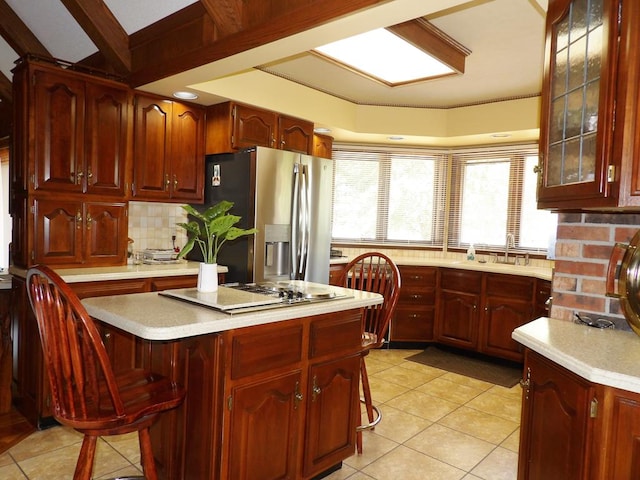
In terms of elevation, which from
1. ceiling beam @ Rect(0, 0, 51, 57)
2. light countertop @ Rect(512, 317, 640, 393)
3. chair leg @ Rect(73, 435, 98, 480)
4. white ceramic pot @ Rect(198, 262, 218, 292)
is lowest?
chair leg @ Rect(73, 435, 98, 480)

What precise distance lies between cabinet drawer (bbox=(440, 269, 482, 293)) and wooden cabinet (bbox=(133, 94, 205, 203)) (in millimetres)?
2446

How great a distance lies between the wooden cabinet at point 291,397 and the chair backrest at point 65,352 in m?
0.43

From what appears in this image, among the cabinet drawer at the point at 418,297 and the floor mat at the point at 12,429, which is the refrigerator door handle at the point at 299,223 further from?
the floor mat at the point at 12,429

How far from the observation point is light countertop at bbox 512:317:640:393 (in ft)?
4.49

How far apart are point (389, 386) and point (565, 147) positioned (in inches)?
96.3

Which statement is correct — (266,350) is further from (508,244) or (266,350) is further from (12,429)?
(508,244)

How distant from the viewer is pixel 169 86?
326 centimetres

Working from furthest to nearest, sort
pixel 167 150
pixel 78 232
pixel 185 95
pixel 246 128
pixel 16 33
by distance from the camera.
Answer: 1. pixel 246 128
2. pixel 167 150
3. pixel 185 95
4. pixel 16 33
5. pixel 78 232

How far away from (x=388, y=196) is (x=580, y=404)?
391 cm

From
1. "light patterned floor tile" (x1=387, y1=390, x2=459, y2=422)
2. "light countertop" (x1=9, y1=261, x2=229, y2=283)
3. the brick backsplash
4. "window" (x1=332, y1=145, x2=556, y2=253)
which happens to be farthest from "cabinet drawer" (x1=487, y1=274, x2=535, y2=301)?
"light countertop" (x1=9, y1=261, x2=229, y2=283)

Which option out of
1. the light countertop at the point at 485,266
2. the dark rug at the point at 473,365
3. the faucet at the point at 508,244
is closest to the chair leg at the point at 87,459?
the light countertop at the point at 485,266

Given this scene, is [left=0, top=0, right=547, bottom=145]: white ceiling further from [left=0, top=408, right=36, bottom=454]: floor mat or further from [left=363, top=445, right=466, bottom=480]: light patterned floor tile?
[left=0, top=408, right=36, bottom=454]: floor mat

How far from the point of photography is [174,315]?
1.78 meters

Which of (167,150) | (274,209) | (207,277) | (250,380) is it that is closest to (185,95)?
(167,150)
